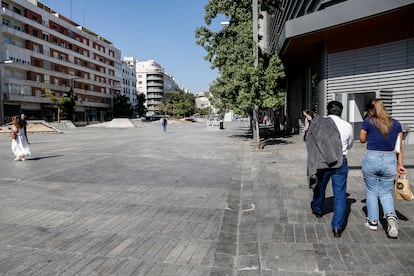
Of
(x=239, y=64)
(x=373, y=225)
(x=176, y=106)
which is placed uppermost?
(x=176, y=106)

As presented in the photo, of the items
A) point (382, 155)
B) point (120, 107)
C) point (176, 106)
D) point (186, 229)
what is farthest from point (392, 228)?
point (176, 106)

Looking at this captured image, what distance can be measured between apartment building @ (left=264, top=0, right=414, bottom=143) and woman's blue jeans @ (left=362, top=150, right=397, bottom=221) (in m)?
9.71

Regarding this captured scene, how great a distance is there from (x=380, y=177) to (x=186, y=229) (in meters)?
2.59

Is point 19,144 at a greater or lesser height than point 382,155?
lesser

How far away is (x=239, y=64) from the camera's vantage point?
16.1 m

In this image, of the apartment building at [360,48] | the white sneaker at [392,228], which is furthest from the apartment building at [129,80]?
the white sneaker at [392,228]

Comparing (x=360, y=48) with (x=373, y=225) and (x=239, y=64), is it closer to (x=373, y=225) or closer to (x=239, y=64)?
(x=239, y=64)

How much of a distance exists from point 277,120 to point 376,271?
19.8 meters

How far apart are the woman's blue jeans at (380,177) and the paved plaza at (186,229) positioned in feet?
1.17

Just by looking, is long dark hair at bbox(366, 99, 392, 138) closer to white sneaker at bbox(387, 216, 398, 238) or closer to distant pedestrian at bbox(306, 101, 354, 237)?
distant pedestrian at bbox(306, 101, 354, 237)

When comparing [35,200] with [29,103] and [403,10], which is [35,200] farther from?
[29,103]

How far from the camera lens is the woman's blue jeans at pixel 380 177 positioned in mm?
3605

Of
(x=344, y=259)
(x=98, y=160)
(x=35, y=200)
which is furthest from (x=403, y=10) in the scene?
(x=35, y=200)

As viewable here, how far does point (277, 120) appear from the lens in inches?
875
